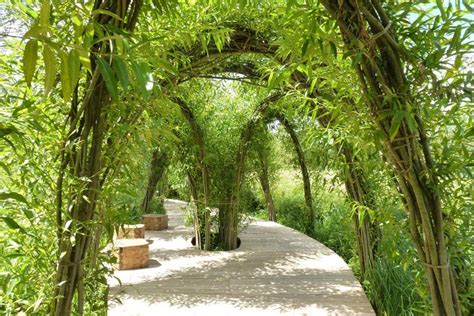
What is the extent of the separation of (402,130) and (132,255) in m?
3.58

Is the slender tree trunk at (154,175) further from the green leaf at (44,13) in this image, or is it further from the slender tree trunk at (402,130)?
the green leaf at (44,13)

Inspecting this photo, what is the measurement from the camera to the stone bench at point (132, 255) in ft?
13.1

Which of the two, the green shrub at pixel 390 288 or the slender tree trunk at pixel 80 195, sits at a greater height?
the slender tree trunk at pixel 80 195

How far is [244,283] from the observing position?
3504 mm

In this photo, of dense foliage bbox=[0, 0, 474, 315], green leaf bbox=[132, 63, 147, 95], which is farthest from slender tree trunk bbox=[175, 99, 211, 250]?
green leaf bbox=[132, 63, 147, 95]

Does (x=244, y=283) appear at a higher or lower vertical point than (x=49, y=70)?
lower

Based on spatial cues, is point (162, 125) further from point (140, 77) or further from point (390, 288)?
point (390, 288)

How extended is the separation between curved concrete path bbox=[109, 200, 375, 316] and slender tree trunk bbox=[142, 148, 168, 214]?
9.45 ft

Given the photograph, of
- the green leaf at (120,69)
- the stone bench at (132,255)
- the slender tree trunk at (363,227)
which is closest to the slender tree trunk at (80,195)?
the green leaf at (120,69)

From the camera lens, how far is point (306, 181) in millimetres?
6668

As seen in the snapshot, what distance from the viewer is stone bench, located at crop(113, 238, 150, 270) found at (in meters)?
3.98

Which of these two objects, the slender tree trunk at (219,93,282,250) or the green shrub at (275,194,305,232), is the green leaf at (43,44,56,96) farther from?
the green shrub at (275,194,305,232)

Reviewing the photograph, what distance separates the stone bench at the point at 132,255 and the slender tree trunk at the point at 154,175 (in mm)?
3893

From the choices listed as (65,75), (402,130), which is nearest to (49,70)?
(65,75)
